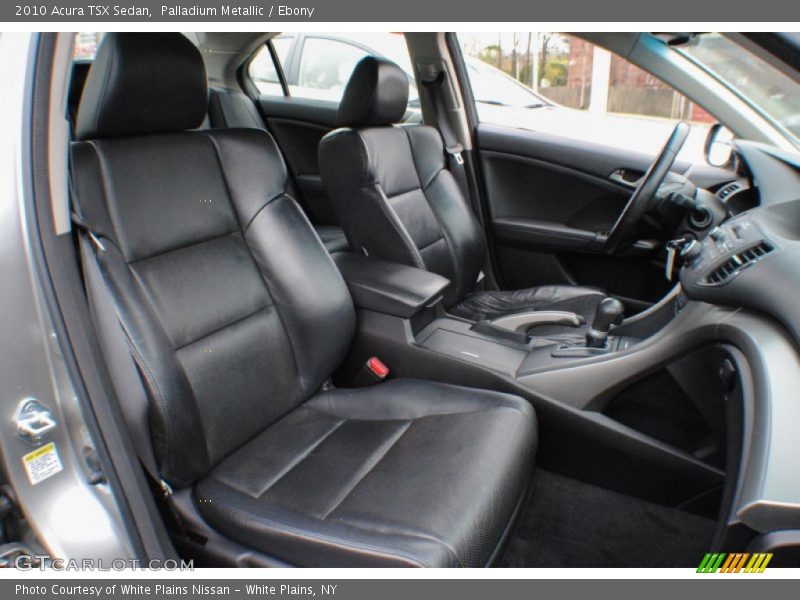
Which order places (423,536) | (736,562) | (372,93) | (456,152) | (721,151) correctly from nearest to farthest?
(736,562) < (423,536) < (372,93) < (721,151) < (456,152)

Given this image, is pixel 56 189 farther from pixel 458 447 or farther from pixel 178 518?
pixel 458 447

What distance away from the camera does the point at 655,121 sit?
9.23 ft

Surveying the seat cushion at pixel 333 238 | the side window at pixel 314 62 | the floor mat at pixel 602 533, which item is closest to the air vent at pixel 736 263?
the floor mat at pixel 602 533

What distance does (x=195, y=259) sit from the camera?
4.94 ft

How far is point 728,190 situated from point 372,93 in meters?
1.32

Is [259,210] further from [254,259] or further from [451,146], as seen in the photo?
[451,146]

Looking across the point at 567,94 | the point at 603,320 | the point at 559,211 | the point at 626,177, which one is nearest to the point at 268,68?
the point at 567,94

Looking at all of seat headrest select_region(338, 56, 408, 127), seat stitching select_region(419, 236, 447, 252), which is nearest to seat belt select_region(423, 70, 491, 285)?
seat stitching select_region(419, 236, 447, 252)

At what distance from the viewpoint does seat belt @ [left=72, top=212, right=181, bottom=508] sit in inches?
47.9

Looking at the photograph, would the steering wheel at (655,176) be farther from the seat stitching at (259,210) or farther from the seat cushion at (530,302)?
the seat stitching at (259,210)

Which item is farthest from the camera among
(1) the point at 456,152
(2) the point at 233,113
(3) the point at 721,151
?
(2) the point at 233,113

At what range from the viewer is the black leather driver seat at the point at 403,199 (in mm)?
2178

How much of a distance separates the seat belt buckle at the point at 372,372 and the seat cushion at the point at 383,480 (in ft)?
0.74

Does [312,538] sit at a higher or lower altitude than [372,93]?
lower
